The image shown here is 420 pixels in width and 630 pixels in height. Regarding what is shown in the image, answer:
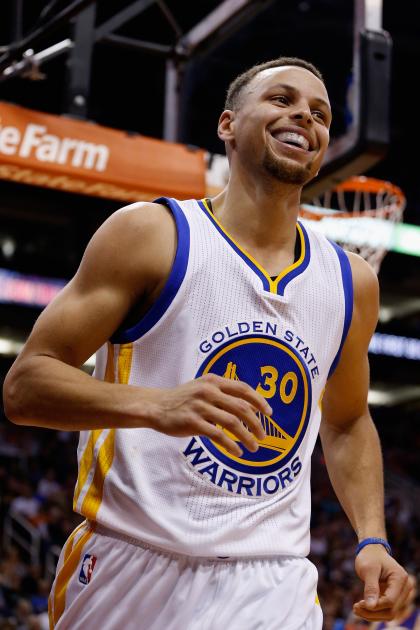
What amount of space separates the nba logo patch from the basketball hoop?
156 inches

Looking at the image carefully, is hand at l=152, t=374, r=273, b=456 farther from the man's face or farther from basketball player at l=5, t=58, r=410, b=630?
the man's face

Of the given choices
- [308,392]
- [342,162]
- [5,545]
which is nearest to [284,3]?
[342,162]

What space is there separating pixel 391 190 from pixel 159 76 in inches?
254

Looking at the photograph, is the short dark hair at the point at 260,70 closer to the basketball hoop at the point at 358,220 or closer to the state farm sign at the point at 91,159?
the state farm sign at the point at 91,159

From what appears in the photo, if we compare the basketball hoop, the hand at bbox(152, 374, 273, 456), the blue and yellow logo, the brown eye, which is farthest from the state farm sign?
the hand at bbox(152, 374, 273, 456)

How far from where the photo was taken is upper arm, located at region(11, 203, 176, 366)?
214 centimetres

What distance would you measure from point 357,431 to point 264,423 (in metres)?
0.54

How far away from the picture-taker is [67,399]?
1.98 meters

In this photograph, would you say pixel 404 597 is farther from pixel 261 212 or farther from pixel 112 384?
pixel 261 212

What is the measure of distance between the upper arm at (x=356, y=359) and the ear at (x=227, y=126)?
0.49 metres

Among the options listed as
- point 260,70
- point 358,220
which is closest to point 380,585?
point 260,70

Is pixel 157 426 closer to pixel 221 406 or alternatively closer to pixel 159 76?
pixel 221 406

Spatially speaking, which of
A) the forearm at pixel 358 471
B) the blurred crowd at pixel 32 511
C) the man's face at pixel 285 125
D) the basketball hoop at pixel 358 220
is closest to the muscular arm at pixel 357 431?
the forearm at pixel 358 471

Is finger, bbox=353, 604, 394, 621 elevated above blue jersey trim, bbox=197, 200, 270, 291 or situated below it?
below
